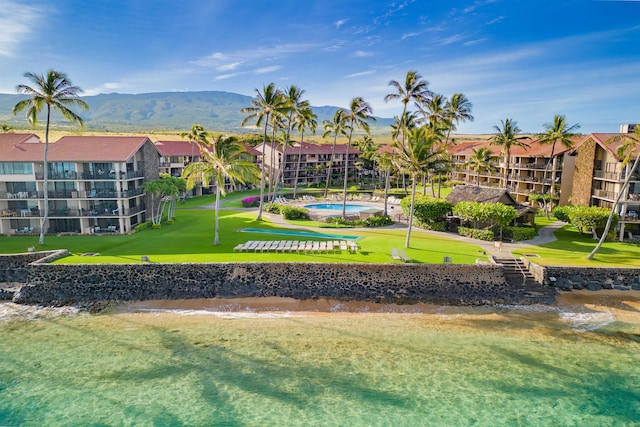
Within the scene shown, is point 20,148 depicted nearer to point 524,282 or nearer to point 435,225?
point 435,225

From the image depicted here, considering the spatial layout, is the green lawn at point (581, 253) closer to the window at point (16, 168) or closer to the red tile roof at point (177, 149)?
the window at point (16, 168)

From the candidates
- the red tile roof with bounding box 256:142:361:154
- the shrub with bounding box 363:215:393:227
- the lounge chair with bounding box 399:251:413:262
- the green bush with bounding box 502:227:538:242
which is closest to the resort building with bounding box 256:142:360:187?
the red tile roof with bounding box 256:142:361:154

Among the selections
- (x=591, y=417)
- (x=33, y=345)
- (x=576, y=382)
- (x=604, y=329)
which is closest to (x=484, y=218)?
(x=604, y=329)

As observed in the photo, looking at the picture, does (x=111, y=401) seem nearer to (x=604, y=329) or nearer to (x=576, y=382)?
(x=576, y=382)

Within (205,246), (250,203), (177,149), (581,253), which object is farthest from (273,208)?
(581,253)

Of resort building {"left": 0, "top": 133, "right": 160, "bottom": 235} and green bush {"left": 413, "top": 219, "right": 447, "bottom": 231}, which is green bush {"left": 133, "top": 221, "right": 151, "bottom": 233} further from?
green bush {"left": 413, "top": 219, "right": 447, "bottom": 231}
